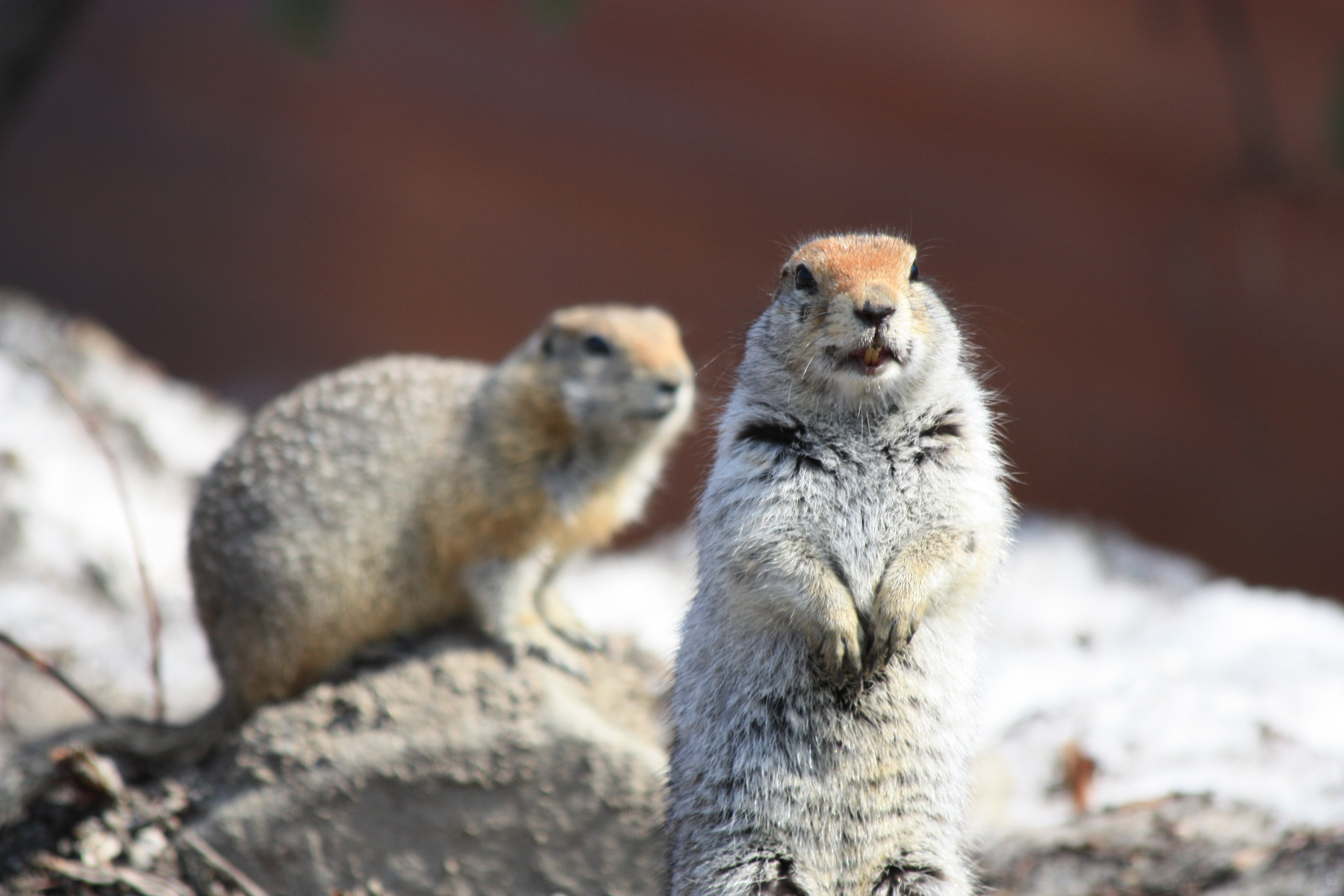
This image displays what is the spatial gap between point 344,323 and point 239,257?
904 millimetres

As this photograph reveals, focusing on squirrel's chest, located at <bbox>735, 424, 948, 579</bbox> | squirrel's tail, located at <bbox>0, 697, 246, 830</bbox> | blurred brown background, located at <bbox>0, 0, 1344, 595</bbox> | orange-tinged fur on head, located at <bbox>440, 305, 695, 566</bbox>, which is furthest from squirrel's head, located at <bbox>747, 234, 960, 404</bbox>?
blurred brown background, located at <bbox>0, 0, 1344, 595</bbox>

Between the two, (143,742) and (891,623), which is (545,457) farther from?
(891,623)

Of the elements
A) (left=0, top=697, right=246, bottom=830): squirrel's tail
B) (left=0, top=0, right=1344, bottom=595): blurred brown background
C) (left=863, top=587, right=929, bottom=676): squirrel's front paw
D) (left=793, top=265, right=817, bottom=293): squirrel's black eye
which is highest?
(left=0, top=0, right=1344, bottom=595): blurred brown background

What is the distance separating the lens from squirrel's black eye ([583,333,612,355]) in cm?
478

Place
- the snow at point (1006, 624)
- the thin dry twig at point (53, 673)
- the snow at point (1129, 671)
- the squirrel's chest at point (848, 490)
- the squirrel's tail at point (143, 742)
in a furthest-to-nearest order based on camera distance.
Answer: the snow at point (1006, 624)
the snow at point (1129, 671)
the squirrel's tail at point (143, 742)
the thin dry twig at point (53, 673)
the squirrel's chest at point (848, 490)

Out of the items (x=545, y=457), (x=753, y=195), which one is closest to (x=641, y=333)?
(x=545, y=457)

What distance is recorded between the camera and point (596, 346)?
4801 mm

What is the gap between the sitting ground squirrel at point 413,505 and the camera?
4.31 meters

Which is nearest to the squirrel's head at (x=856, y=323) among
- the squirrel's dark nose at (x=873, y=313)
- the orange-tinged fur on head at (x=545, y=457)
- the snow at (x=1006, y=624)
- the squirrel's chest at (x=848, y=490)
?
the squirrel's dark nose at (x=873, y=313)

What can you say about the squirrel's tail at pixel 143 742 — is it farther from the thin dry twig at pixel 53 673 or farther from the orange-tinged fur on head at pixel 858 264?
the orange-tinged fur on head at pixel 858 264

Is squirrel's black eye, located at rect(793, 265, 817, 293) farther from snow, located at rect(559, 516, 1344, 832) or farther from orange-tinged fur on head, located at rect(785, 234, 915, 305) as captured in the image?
snow, located at rect(559, 516, 1344, 832)

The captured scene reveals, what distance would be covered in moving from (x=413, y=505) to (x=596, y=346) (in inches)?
39.1

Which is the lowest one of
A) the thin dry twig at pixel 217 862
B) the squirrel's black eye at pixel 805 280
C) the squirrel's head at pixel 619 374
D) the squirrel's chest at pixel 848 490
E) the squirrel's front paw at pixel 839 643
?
the thin dry twig at pixel 217 862

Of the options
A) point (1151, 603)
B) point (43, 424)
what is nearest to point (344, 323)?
point (43, 424)
